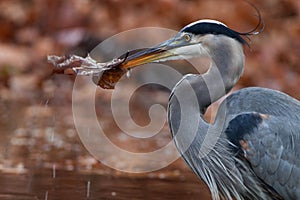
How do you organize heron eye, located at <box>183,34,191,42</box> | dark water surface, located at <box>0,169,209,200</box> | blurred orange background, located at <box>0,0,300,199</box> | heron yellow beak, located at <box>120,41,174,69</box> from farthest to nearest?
blurred orange background, located at <box>0,0,300,199</box>
dark water surface, located at <box>0,169,209,200</box>
heron eye, located at <box>183,34,191,42</box>
heron yellow beak, located at <box>120,41,174,69</box>

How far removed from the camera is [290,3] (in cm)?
1484

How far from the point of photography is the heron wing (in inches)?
223

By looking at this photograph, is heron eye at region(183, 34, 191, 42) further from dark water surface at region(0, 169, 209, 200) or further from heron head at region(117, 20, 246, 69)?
dark water surface at region(0, 169, 209, 200)

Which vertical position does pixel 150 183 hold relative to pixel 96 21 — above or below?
below

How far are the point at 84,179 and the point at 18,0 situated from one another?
842cm

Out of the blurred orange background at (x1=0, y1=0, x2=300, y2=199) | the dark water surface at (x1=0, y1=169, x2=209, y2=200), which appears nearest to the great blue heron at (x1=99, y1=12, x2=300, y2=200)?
the dark water surface at (x1=0, y1=169, x2=209, y2=200)

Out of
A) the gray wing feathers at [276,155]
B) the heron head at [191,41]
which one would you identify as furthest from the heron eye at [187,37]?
the gray wing feathers at [276,155]

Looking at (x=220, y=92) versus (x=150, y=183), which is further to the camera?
(x=150, y=183)

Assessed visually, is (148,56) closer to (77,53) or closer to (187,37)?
(187,37)

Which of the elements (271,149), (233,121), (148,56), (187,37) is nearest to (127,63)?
(148,56)

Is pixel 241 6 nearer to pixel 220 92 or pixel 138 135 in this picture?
pixel 138 135

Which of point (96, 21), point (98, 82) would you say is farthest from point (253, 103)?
point (96, 21)

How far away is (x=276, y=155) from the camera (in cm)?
569

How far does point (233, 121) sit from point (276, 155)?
1.27 feet
